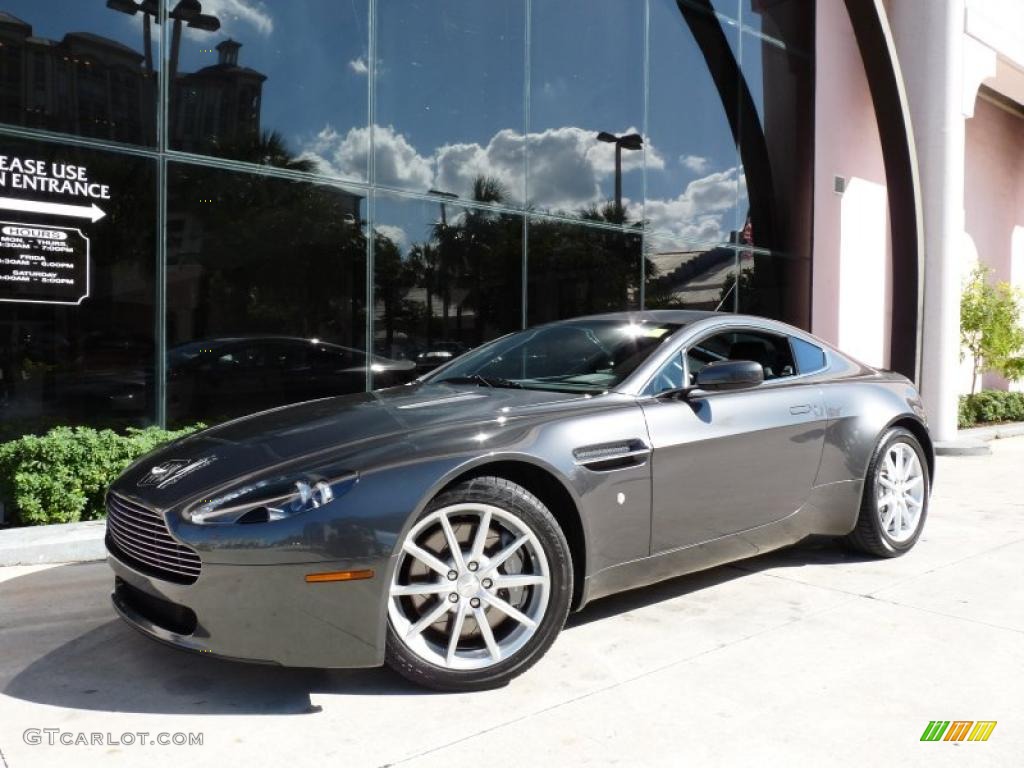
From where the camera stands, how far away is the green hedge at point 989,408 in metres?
14.0

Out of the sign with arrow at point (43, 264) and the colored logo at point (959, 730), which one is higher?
the sign with arrow at point (43, 264)

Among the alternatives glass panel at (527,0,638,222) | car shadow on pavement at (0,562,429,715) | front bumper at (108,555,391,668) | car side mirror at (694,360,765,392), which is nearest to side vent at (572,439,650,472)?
car side mirror at (694,360,765,392)

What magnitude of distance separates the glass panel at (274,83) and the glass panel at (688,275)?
4.34 meters

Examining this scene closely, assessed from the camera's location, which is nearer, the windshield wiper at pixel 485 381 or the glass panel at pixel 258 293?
the windshield wiper at pixel 485 381

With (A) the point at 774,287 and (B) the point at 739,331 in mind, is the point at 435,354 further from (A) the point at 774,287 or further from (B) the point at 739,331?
(A) the point at 774,287

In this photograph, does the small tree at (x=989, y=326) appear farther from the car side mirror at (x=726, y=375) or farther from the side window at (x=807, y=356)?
the car side mirror at (x=726, y=375)

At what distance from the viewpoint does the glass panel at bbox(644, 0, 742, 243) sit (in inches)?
441

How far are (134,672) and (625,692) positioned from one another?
1.82m

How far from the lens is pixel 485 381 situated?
13.2 ft

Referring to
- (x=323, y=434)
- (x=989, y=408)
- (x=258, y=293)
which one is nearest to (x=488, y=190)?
(x=258, y=293)

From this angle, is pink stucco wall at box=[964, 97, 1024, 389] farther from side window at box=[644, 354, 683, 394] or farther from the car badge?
the car badge

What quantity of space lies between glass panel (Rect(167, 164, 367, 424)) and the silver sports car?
12.5 feet

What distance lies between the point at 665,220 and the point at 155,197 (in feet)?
21.5

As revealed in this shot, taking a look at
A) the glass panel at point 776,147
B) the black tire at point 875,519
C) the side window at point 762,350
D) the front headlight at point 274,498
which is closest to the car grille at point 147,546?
the front headlight at point 274,498
